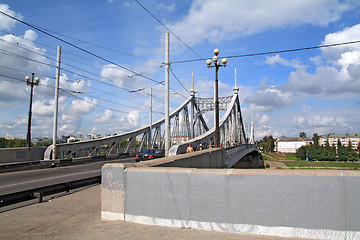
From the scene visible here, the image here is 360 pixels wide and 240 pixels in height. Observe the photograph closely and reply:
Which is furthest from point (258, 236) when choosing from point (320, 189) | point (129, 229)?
point (129, 229)

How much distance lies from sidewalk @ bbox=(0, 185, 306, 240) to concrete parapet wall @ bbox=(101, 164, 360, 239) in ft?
0.65

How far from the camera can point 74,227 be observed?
516 centimetres

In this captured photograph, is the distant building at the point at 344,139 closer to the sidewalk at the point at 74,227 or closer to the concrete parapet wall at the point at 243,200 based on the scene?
the concrete parapet wall at the point at 243,200

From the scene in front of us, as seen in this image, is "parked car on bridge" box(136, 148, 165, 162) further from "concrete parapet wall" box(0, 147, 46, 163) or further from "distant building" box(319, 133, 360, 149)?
"distant building" box(319, 133, 360, 149)

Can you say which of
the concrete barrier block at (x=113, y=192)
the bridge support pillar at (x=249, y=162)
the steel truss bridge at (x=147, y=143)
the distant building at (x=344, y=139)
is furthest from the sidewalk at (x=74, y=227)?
the distant building at (x=344, y=139)

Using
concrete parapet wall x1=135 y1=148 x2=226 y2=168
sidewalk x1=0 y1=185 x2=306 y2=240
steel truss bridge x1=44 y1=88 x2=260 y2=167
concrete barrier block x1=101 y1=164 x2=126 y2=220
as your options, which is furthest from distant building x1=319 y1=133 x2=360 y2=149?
concrete barrier block x1=101 y1=164 x2=126 y2=220

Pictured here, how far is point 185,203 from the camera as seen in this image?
4.78 metres

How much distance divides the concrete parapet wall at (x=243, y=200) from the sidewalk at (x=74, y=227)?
0.65ft

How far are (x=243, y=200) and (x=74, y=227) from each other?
10.4 ft

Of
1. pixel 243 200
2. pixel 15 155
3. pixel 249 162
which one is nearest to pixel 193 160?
pixel 243 200

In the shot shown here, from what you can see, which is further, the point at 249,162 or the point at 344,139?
the point at 344,139

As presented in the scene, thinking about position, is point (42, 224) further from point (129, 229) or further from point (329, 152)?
point (329, 152)

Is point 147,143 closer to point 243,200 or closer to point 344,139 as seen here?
point 243,200

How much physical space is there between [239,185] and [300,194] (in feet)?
2.97
